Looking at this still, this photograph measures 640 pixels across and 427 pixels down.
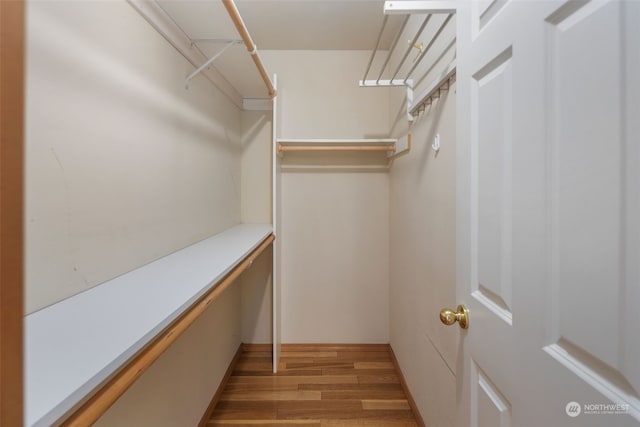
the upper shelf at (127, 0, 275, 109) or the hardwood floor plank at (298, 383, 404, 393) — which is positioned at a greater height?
the upper shelf at (127, 0, 275, 109)

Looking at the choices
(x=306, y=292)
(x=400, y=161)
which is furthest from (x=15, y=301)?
(x=306, y=292)

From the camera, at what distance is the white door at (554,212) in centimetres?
38

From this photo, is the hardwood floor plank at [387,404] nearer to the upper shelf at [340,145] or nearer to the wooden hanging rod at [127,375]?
the wooden hanging rod at [127,375]

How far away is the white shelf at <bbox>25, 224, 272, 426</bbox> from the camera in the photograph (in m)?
0.40

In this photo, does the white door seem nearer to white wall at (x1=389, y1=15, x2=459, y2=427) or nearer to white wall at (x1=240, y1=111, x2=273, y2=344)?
white wall at (x1=389, y1=15, x2=459, y2=427)

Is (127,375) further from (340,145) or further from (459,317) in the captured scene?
(340,145)

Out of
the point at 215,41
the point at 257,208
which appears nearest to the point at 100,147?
the point at 215,41

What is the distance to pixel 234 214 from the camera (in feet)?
7.25

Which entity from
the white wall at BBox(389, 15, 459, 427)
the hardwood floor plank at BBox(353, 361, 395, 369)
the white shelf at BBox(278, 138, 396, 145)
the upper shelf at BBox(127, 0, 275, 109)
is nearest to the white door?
the white wall at BBox(389, 15, 459, 427)

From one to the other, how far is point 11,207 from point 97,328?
464mm

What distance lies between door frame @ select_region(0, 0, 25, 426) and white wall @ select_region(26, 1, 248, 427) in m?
0.55

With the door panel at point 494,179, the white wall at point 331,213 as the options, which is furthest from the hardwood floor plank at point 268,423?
the door panel at point 494,179

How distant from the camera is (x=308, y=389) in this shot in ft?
6.30

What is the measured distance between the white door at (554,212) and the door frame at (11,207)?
0.68 meters
